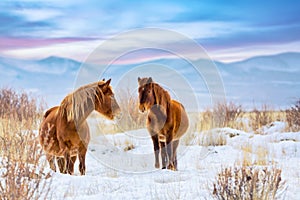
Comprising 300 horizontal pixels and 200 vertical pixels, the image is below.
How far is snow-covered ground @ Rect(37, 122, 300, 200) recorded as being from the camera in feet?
17.1

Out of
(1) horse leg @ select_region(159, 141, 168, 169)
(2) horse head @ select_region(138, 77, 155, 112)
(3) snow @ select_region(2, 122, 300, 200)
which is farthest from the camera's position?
(1) horse leg @ select_region(159, 141, 168, 169)

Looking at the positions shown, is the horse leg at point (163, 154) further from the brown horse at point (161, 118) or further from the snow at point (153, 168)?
the snow at point (153, 168)

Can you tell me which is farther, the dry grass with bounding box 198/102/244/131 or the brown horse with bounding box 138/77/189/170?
the dry grass with bounding box 198/102/244/131

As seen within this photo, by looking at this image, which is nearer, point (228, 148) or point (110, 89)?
point (110, 89)

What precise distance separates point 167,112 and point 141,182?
176 centimetres

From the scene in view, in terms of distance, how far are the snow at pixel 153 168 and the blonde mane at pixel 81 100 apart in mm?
910

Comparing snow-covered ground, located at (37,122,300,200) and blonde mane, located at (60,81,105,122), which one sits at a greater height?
blonde mane, located at (60,81,105,122)

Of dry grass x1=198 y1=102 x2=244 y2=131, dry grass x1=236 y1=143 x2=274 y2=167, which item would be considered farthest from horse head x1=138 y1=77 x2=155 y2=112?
dry grass x1=198 y1=102 x2=244 y2=131

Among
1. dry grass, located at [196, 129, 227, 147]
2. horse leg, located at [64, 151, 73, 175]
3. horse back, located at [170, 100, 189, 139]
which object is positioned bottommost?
horse leg, located at [64, 151, 73, 175]

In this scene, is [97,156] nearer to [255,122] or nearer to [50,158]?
[50,158]

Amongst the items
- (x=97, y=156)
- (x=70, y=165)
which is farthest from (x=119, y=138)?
(x=70, y=165)

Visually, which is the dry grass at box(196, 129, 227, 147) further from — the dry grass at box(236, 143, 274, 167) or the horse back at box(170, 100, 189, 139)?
the horse back at box(170, 100, 189, 139)

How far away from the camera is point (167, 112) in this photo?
7.38 meters

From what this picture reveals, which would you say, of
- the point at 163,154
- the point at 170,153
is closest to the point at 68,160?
the point at 163,154
